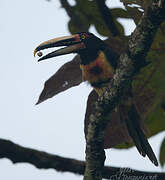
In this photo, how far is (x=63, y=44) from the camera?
388 centimetres

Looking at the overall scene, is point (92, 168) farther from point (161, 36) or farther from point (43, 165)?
point (161, 36)

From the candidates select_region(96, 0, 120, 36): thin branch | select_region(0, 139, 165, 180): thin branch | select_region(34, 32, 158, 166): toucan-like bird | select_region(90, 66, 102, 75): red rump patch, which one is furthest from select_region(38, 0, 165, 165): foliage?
select_region(90, 66, 102, 75): red rump patch

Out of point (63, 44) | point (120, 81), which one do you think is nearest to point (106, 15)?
point (120, 81)

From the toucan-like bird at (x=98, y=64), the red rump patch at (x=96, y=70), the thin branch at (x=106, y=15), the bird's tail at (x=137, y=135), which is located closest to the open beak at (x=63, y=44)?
the toucan-like bird at (x=98, y=64)

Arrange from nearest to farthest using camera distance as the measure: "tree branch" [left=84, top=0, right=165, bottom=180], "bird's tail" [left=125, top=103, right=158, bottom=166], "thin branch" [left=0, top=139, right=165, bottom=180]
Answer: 1. "tree branch" [left=84, top=0, right=165, bottom=180]
2. "thin branch" [left=0, top=139, right=165, bottom=180]
3. "bird's tail" [left=125, top=103, right=158, bottom=166]

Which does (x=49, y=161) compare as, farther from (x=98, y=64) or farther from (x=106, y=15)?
(x=98, y=64)

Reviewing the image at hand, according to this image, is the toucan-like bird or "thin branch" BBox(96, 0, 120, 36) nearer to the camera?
"thin branch" BBox(96, 0, 120, 36)

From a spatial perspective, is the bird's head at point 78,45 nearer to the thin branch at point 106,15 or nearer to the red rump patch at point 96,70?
the red rump patch at point 96,70

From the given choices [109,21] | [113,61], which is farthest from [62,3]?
[113,61]

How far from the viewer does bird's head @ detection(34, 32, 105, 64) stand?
3.75 metres

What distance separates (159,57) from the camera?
221 cm

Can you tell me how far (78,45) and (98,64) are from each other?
0.35m

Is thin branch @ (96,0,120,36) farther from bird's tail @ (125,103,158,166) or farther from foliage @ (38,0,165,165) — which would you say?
bird's tail @ (125,103,158,166)

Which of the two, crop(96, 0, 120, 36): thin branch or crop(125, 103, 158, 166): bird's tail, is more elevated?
crop(96, 0, 120, 36): thin branch
